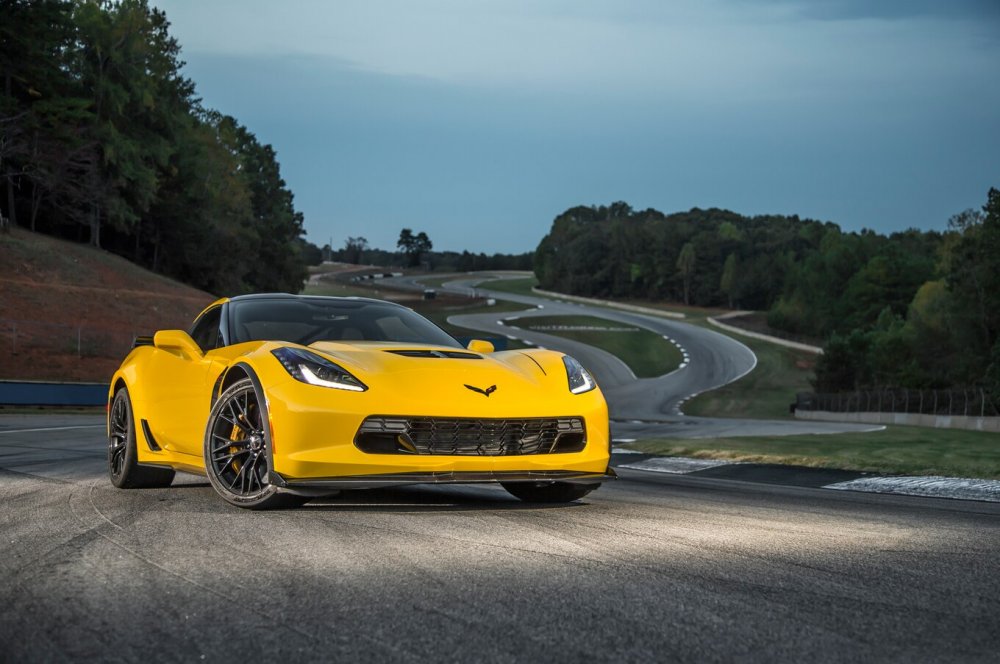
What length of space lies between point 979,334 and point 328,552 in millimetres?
83022

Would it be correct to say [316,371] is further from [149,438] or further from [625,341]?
[625,341]

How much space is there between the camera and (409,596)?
12.3 feet

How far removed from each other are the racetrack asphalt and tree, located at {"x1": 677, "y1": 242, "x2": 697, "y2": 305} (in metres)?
168

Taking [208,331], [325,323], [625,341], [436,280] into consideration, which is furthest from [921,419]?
[436,280]

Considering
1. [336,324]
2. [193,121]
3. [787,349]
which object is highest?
[193,121]

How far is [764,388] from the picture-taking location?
228 feet

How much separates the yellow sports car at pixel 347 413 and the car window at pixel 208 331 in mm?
31

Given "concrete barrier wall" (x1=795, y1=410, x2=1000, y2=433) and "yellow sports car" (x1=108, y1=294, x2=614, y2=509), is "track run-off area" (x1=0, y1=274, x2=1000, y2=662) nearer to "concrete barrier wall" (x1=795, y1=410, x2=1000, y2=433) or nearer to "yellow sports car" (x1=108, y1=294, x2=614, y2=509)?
"yellow sports car" (x1=108, y1=294, x2=614, y2=509)

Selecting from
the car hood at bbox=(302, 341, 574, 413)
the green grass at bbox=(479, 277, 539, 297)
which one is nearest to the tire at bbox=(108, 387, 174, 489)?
the car hood at bbox=(302, 341, 574, 413)

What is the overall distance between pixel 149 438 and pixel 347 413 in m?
2.32

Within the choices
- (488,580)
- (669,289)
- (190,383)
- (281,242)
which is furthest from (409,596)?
(669,289)

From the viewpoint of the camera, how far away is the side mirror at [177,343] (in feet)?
24.6

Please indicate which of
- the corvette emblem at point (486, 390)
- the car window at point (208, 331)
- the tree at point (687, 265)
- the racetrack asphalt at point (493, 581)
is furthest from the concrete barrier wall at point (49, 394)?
the tree at point (687, 265)

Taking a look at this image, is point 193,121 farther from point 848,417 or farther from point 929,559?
point 929,559
